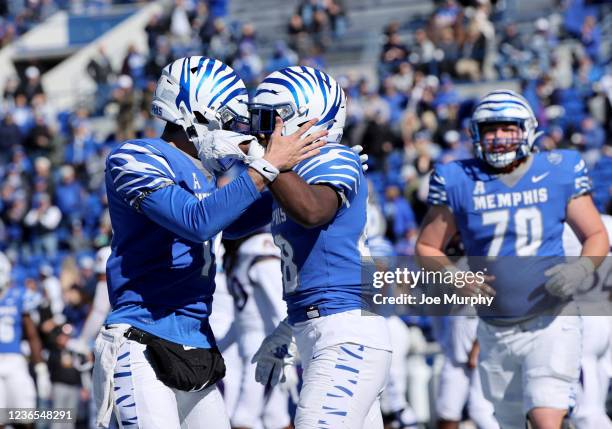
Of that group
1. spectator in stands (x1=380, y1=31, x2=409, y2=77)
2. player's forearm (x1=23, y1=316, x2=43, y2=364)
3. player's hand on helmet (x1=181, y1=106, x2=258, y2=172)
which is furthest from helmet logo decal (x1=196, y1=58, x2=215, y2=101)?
spectator in stands (x1=380, y1=31, x2=409, y2=77)

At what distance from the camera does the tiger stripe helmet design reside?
459 centimetres

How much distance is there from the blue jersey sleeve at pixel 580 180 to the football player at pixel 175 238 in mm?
1858

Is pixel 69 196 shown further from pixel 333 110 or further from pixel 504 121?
pixel 333 110

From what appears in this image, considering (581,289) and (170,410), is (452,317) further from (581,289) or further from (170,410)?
(170,410)

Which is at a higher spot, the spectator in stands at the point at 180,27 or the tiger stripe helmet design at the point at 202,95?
the spectator in stands at the point at 180,27

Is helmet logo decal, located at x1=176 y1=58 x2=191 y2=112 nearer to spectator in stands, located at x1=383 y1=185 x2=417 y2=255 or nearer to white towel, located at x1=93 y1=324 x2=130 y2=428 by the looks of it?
white towel, located at x1=93 y1=324 x2=130 y2=428

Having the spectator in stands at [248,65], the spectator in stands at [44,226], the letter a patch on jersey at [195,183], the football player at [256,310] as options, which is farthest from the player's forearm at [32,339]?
the spectator in stands at [248,65]

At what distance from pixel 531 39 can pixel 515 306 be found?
35.7ft

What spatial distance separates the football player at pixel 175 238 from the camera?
4262 millimetres

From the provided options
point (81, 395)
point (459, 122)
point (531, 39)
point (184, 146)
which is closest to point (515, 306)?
point (184, 146)

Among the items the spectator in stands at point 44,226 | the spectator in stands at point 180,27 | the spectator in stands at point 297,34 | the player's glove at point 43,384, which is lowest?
the player's glove at point 43,384

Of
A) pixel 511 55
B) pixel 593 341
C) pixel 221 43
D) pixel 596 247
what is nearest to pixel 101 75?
pixel 221 43

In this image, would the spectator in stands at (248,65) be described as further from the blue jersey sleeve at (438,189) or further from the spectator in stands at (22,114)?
the blue jersey sleeve at (438,189)

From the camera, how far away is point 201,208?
13.8 feet
